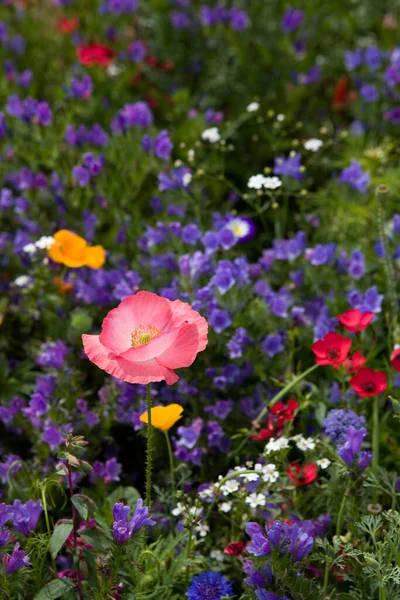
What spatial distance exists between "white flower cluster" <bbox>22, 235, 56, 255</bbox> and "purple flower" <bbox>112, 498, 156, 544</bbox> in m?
0.94

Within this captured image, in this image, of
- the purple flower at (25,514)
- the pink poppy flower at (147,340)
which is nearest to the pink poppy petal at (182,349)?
the pink poppy flower at (147,340)

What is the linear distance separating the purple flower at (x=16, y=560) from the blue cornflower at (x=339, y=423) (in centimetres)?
66

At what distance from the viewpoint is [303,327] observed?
2105mm

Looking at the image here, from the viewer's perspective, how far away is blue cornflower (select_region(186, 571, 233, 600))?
1453 millimetres

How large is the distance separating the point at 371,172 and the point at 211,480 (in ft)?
4.70

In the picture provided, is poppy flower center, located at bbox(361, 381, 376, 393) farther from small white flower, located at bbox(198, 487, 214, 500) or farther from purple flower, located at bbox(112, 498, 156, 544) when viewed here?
purple flower, located at bbox(112, 498, 156, 544)

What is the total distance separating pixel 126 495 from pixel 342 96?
220cm

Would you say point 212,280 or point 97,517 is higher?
point 212,280

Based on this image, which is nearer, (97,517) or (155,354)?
(155,354)

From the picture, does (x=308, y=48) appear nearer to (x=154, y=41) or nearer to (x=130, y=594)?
(x=154, y=41)

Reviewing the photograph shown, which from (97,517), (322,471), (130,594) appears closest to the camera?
(130,594)

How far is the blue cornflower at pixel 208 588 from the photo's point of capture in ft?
4.77

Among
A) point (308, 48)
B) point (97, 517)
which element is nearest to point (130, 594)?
point (97, 517)

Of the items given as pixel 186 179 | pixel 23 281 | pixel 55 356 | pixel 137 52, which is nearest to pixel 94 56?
pixel 137 52
